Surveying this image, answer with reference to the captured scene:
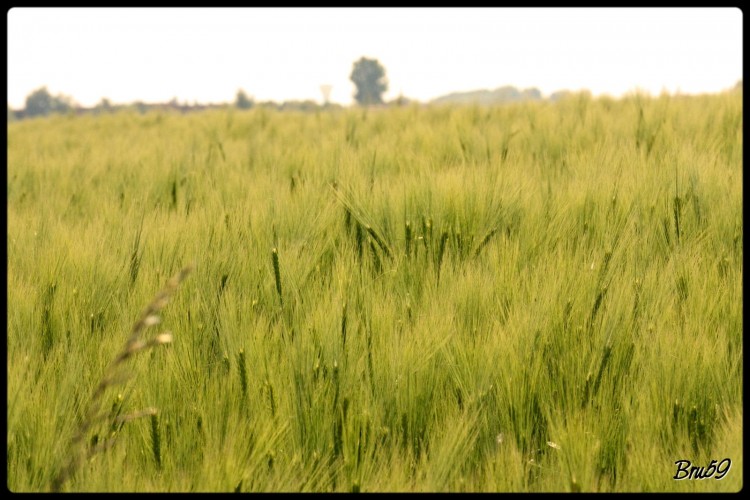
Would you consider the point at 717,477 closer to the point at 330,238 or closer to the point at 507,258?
the point at 507,258

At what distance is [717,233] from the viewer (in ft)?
5.41

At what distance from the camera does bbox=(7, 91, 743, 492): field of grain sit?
0.91m

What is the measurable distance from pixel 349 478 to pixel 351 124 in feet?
11.3

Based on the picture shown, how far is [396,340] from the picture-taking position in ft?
3.49

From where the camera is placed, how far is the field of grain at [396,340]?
915 mm

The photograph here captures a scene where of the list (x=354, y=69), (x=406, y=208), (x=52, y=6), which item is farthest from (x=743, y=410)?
(x=354, y=69)
